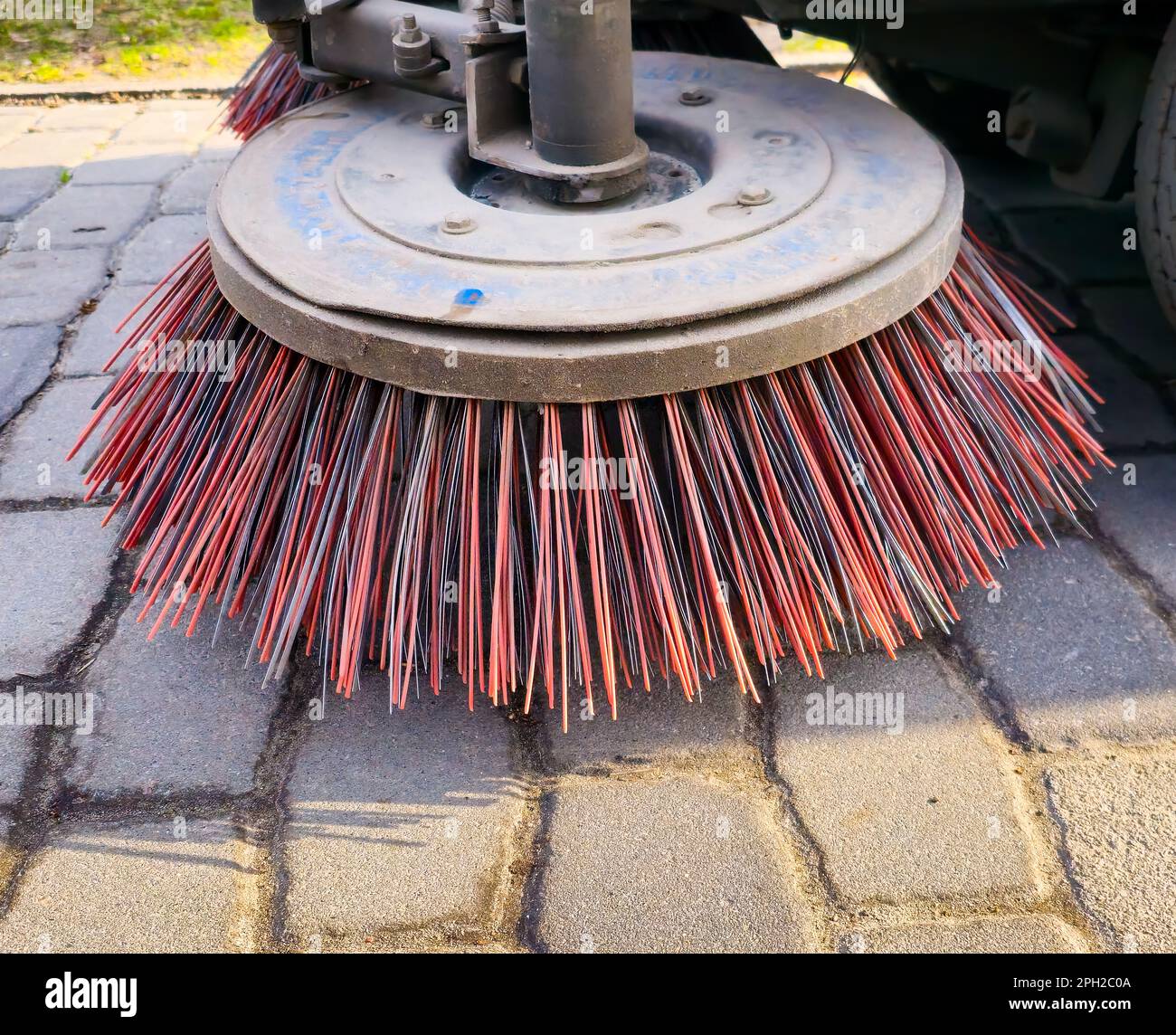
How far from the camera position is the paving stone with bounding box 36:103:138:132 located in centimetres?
340

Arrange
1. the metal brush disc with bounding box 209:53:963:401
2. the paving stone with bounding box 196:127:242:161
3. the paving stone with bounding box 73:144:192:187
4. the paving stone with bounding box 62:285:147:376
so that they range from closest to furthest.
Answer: the metal brush disc with bounding box 209:53:963:401
the paving stone with bounding box 62:285:147:376
the paving stone with bounding box 73:144:192:187
the paving stone with bounding box 196:127:242:161

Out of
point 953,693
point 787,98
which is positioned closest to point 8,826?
point 953,693

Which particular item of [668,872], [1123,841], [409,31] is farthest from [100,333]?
[1123,841]

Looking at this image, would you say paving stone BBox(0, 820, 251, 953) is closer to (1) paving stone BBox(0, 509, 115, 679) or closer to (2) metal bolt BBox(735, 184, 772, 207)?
(1) paving stone BBox(0, 509, 115, 679)

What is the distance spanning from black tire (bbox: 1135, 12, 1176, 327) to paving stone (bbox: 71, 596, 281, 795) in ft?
4.44

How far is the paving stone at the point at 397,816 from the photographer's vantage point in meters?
1.21

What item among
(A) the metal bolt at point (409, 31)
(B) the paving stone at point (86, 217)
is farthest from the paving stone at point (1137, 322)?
(B) the paving stone at point (86, 217)

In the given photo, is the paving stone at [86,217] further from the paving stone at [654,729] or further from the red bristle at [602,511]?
the paving stone at [654,729]

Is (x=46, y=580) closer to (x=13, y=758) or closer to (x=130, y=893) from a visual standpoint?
(x=13, y=758)

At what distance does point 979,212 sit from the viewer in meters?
2.64

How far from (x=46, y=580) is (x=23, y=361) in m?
0.72

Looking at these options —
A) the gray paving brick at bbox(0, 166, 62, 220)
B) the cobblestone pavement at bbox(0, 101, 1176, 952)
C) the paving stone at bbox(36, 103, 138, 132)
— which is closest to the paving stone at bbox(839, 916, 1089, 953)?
the cobblestone pavement at bbox(0, 101, 1176, 952)
